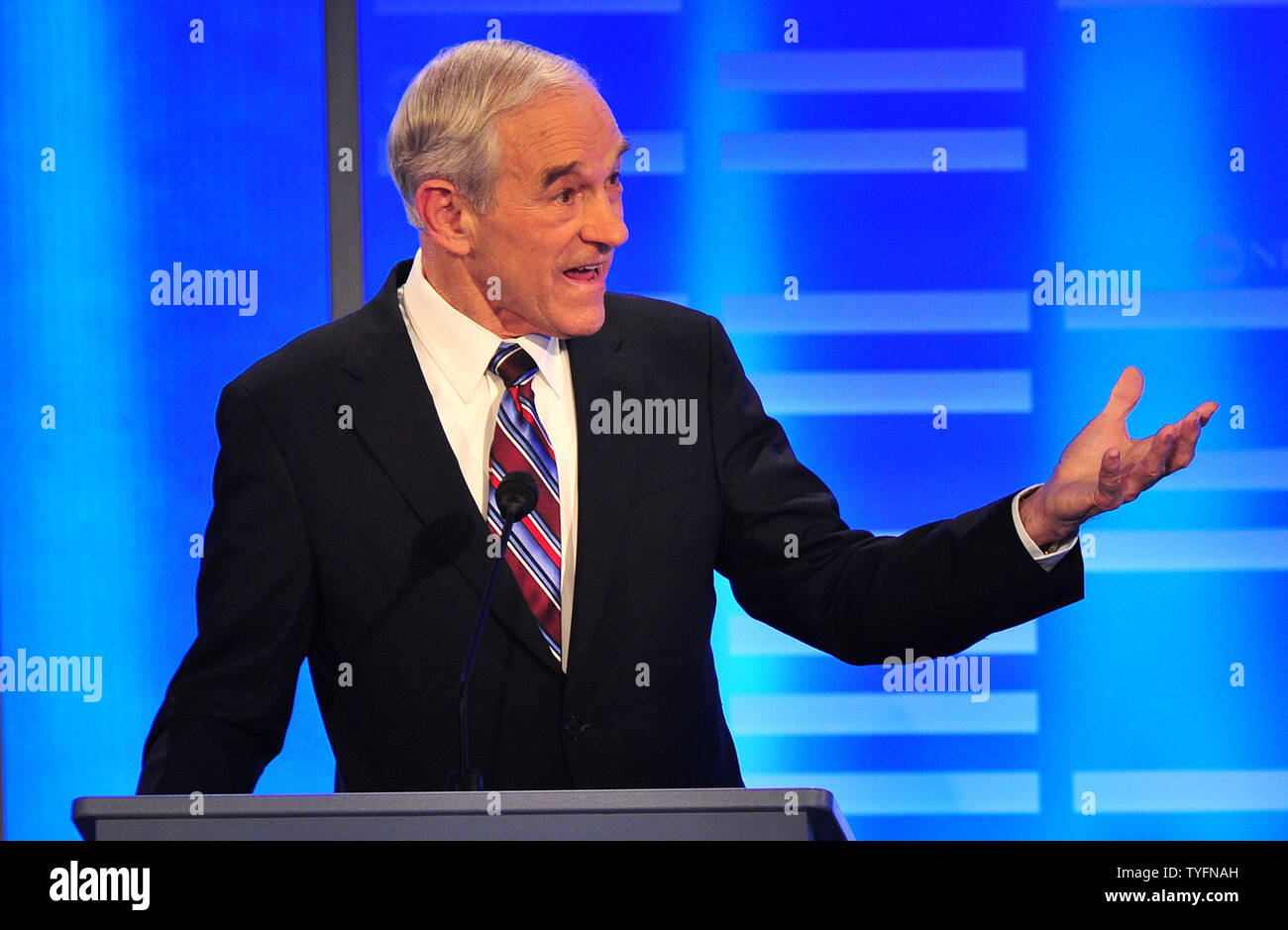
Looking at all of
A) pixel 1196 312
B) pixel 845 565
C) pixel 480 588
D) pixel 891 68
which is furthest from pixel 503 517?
pixel 1196 312

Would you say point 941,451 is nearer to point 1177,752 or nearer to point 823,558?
point 1177,752

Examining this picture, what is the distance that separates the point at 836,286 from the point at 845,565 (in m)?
1.33

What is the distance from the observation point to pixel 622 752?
6.30 ft

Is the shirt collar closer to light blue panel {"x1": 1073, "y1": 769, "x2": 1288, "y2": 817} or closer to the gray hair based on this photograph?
the gray hair

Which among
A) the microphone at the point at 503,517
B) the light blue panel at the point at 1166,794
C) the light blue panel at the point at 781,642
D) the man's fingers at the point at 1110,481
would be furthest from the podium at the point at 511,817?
the light blue panel at the point at 1166,794

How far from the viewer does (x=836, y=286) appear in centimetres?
312

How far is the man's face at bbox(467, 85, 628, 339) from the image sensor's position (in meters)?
1.95

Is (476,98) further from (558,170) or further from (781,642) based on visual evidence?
(781,642)

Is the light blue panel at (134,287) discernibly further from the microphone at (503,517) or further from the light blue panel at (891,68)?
Answer: the microphone at (503,517)

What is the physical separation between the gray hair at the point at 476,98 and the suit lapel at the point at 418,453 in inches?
9.3

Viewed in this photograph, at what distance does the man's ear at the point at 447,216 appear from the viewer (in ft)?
6.60

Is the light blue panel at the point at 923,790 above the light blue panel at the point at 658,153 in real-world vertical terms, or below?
below

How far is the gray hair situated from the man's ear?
0.01m
